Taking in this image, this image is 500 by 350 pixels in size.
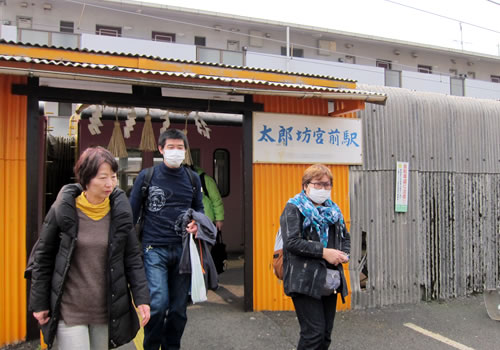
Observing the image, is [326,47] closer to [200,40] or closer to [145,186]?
[200,40]

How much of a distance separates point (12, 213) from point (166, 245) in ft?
6.67

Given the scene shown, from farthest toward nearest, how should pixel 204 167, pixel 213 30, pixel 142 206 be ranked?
pixel 213 30 < pixel 204 167 < pixel 142 206

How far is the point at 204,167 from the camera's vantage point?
8.79m

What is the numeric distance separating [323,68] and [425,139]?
42.5ft

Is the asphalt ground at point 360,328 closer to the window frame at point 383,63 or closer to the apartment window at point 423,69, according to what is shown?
the window frame at point 383,63

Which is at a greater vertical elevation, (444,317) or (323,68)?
(323,68)

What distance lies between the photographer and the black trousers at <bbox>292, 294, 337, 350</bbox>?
302cm

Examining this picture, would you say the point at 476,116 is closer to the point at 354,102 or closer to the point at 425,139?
the point at 425,139

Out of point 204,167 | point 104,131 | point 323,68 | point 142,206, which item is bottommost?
point 142,206

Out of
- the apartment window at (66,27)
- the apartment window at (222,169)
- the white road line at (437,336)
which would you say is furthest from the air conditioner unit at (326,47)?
the white road line at (437,336)

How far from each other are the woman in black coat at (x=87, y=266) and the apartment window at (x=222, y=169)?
640 centimetres

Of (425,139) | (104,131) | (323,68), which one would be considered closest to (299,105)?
(425,139)

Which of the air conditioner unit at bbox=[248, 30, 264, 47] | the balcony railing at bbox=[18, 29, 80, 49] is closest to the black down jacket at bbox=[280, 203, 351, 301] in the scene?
the balcony railing at bbox=[18, 29, 80, 49]

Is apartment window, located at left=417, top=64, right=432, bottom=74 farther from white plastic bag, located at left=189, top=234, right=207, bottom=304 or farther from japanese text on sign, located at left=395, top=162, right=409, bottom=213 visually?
white plastic bag, located at left=189, top=234, right=207, bottom=304
